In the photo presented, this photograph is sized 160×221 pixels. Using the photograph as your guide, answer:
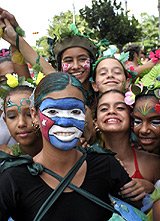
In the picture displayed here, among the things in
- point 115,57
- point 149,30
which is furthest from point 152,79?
point 149,30

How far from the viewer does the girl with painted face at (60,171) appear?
6.10 ft

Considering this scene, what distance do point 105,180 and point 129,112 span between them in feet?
3.16

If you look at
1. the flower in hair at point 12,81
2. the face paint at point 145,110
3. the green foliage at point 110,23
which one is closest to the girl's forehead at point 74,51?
the flower in hair at point 12,81

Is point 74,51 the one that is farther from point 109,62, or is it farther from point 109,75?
point 109,75

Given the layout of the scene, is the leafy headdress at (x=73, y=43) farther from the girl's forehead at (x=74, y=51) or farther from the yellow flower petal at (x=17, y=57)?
the yellow flower petal at (x=17, y=57)

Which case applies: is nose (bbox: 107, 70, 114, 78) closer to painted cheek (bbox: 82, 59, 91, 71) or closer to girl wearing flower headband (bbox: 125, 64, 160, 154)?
painted cheek (bbox: 82, 59, 91, 71)

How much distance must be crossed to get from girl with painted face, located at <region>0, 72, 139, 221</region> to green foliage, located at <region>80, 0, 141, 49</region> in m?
18.9

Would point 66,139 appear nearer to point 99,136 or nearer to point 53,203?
point 53,203

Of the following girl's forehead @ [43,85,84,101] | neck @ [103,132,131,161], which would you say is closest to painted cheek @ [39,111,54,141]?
girl's forehead @ [43,85,84,101]

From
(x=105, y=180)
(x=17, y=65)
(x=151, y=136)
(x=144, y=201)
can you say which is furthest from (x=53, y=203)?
(x=17, y=65)

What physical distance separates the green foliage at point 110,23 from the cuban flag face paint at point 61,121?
62.2ft

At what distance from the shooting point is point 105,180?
2012 millimetres

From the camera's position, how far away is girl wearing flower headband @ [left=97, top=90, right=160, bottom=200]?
2777 mm

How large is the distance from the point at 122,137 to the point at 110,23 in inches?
769
